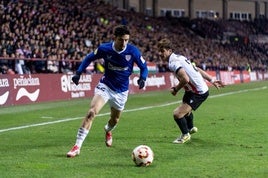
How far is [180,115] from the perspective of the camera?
11391mm

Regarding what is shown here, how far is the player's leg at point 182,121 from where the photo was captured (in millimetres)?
11188

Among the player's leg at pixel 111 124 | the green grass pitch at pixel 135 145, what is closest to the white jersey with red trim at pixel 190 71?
the green grass pitch at pixel 135 145

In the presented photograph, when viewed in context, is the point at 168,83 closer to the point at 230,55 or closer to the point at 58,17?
the point at 58,17

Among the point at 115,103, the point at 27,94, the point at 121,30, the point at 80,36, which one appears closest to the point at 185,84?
the point at 115,103

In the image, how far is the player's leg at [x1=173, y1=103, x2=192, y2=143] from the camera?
36.7 feet

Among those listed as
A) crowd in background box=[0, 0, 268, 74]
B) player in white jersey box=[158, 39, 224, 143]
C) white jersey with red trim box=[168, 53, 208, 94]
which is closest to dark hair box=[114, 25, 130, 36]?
player in white jersey box=[158, 39, 224, 143]

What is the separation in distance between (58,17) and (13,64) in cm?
1254

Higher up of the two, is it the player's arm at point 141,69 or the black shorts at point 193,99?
the player's arm at point 141,69

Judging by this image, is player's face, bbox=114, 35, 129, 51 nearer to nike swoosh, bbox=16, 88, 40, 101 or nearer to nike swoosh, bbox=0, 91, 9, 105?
nike swoosh, bbox=0, 91, 9, 105

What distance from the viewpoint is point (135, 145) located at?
A: 10.9 metres

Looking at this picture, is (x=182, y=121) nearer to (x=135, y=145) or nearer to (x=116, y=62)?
(x=135, y=145)

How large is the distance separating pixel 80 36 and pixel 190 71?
24.1m

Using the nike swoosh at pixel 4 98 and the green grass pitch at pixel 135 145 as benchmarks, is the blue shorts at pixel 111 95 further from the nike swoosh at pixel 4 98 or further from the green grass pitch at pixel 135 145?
the nike swoosh at pixel 4 98

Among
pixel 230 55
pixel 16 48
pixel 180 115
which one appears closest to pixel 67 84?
pixel 16 48
